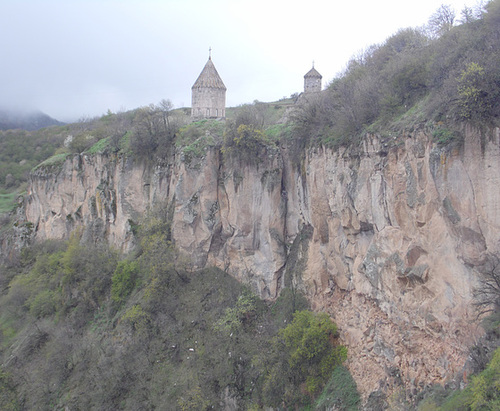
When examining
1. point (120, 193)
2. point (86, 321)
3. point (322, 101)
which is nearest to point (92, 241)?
point (120, 193)

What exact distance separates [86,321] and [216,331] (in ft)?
25.3

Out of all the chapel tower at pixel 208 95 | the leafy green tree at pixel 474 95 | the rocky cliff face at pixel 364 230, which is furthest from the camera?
the chapel tower at pixel 208 95

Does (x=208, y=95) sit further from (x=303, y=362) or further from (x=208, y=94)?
(x=303, y=362)

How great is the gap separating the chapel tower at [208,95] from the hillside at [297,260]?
6091 millimetres

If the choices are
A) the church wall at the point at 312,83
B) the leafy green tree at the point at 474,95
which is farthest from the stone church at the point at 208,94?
the leafy green tree at the point at 474,95

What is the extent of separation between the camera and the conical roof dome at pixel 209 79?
91.4 feet

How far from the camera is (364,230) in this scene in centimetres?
1316

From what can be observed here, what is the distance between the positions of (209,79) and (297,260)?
53.6ft

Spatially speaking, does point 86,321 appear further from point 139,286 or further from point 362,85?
point 362,85

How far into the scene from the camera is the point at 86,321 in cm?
1994

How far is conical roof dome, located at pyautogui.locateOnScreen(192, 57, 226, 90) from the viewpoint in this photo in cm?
2786

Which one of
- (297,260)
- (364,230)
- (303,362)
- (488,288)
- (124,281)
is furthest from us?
(124,281)

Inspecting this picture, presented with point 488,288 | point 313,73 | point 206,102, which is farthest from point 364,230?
point 313,73

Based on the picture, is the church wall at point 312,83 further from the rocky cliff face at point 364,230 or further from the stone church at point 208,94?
the rocky cliff face at point 364,230
